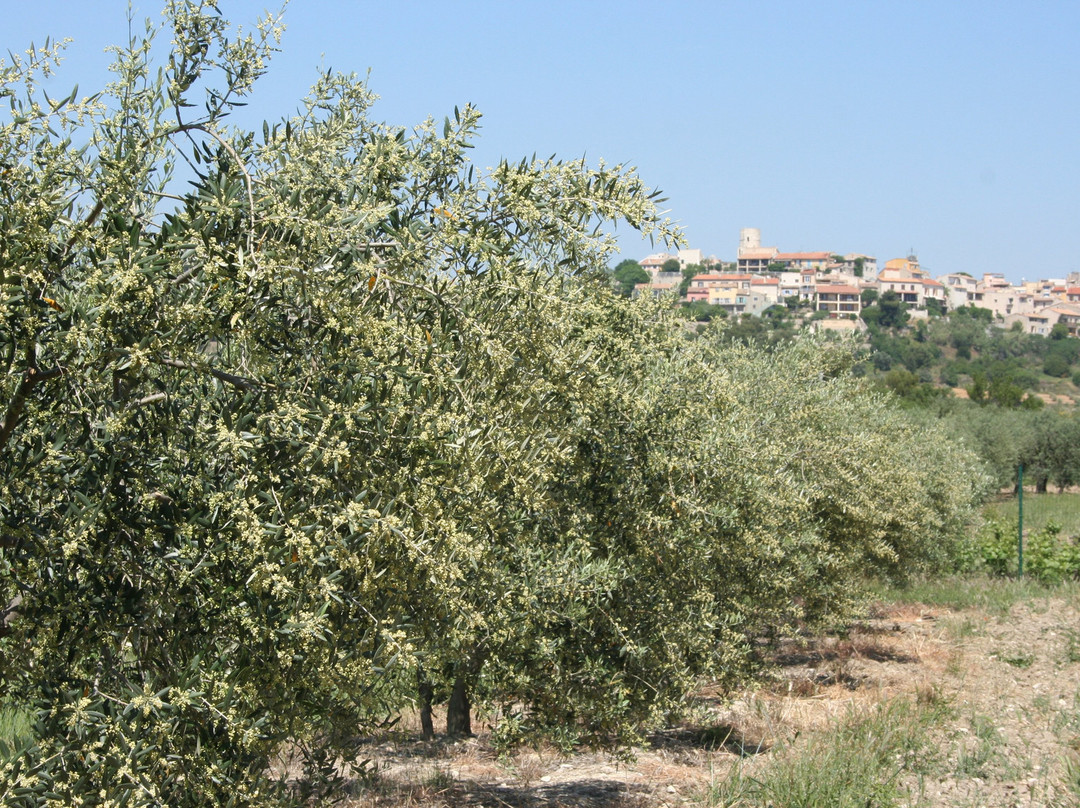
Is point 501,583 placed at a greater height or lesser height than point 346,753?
greater

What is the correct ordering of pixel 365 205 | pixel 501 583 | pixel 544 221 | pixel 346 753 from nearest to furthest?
pixel 365 205, pixel 346 753, pixel 544 221, pixel 501 583

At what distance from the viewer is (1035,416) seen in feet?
183

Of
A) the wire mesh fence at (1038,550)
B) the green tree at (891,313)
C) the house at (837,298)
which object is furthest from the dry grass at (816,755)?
the house at (837,298)

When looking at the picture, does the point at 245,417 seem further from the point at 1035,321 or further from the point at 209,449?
the point at 1035,321

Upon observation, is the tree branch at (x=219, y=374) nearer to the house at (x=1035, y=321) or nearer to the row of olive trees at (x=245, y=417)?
the row of olive trees at (x=245, y=417)

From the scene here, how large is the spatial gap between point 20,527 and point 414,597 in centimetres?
160

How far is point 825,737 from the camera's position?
33.9ft

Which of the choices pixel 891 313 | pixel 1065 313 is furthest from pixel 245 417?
pixel 1065 313

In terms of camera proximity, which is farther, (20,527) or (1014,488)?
(1014,488)

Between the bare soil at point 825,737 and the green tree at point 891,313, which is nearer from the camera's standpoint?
the bare soil at point 825,737

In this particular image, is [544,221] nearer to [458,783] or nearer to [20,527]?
[20,527]

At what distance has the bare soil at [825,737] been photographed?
332 inches

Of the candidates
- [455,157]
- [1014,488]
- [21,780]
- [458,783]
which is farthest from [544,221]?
[1014,488]

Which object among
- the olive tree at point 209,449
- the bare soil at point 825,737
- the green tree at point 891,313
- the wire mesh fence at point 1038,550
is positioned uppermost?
the green tree at point 891,313
